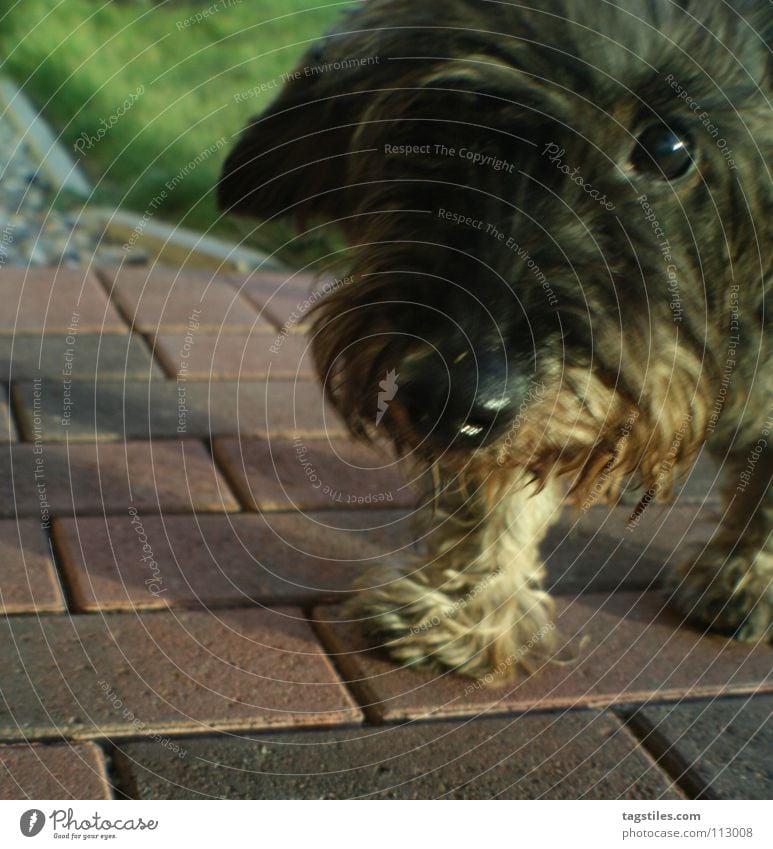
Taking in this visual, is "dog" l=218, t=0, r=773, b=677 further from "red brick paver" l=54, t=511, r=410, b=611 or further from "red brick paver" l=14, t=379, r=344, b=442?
"red brick paver" l=14, t=379, r=344, b=442

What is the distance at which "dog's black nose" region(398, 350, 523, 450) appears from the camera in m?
1.34

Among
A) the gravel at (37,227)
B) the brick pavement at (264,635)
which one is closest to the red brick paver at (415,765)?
the brick pavement at (264,635)

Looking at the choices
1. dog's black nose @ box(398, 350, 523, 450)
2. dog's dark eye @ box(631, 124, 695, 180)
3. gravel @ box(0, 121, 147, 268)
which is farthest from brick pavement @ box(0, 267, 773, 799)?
gravel @ box(0, 121, 147, 268)

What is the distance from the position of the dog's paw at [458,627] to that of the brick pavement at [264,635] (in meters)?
0.03

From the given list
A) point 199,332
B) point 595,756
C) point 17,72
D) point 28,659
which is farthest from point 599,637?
point 17,72

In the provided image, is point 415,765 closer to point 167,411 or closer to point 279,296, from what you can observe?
point 167,411

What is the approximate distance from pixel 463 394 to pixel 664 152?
0.45 m

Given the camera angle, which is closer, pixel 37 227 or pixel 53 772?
pixel 53 772

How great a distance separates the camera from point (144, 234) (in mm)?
3789

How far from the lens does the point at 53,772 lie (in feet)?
4.44

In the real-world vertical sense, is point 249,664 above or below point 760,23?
below

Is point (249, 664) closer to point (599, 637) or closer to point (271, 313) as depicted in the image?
point (599, 637)

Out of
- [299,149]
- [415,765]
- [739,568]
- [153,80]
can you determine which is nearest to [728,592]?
[739,568]

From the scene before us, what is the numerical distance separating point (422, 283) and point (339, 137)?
45cm
